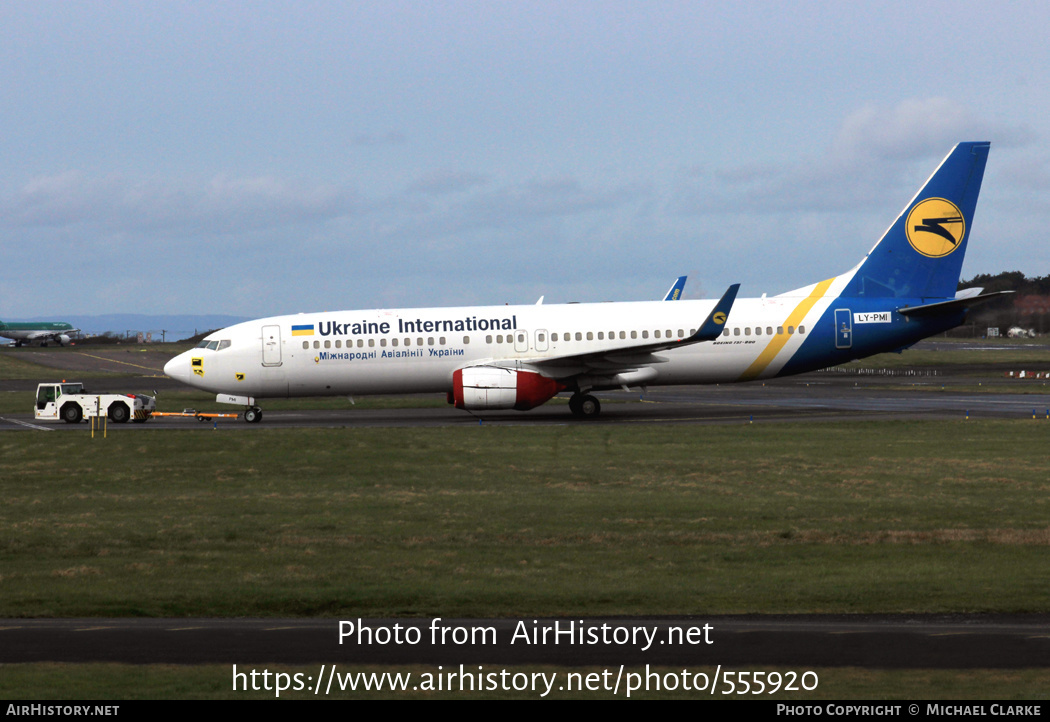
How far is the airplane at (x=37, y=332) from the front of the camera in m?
137

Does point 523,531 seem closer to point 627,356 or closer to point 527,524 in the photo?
point 527,524

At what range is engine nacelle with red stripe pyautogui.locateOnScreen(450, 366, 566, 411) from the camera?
1454 inches

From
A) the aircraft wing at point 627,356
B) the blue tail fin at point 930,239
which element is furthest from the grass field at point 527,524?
the blue tail fin at point 930,239

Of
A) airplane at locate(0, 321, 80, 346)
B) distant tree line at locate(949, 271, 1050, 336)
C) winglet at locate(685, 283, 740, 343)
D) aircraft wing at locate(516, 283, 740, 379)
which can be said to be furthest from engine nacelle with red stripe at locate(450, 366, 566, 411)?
airplane at locate(0, 321, 80, 346)

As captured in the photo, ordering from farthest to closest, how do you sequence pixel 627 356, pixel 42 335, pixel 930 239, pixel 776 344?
1. pixel 42 335
2. pixel 930 239
3. pixel 776 344
4. pixel 627 356

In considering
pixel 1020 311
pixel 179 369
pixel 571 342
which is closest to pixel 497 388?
pixel 571 342

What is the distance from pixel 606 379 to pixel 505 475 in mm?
13578

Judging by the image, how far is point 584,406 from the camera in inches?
1543

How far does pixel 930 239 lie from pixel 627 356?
12.8 m

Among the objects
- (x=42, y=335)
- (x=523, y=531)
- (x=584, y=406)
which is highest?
(x=42, y=335)

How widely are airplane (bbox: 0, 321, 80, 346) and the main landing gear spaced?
109m

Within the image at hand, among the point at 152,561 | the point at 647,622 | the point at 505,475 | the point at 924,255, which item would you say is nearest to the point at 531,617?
the point at 647,622

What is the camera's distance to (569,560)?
16641 mm
